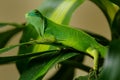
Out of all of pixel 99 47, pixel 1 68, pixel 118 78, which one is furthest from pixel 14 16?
pixel 118 78

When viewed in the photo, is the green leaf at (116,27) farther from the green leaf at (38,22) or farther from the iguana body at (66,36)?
the green leaf at (38,22)

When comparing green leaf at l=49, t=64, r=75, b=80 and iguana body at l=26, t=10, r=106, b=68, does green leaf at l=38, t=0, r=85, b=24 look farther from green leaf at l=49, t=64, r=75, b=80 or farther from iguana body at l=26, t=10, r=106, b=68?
green leaf at l=49, t=64, r=75, b=80

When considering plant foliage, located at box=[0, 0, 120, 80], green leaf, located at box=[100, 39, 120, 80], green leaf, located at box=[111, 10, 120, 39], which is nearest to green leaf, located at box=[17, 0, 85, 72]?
plant foliage, located at box=[0, 0, 120, 80]

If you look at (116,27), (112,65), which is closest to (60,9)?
(116,27)

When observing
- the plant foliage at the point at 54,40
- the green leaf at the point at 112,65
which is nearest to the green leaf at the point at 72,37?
the plant foliage at the point at 54,40

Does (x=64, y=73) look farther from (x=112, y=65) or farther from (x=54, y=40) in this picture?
(x=112, y=65)

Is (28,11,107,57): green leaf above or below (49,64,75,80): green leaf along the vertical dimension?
above
